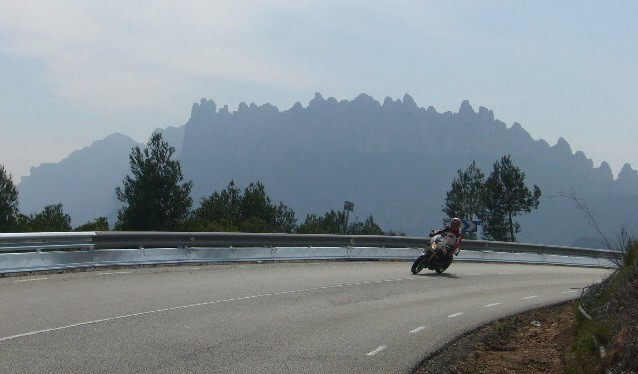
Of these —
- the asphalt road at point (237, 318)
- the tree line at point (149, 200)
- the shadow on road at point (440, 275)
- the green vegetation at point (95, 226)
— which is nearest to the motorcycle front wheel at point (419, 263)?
the shadow on road at point (440, 275)

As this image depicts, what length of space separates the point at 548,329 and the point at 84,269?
33.9ft

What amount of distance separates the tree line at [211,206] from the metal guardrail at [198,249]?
1108 cm

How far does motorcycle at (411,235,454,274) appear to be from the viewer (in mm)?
22672

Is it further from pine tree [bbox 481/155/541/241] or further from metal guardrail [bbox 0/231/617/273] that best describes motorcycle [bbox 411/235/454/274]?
pine tree [bbox 481/155/541/241]

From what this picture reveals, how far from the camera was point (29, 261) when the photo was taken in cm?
1767

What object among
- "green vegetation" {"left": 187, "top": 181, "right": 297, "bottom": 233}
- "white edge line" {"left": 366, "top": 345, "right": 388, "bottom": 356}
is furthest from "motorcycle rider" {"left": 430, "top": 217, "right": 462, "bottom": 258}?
"green vegetation" {"left": 187, "top": 181, "right": 297, "bottom": 233}

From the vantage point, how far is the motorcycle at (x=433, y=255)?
2267 centimetres

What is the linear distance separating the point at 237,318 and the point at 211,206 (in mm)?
62408

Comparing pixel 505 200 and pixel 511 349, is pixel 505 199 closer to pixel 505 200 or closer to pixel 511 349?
pixel 505 200

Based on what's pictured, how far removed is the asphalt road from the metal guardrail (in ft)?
2.42

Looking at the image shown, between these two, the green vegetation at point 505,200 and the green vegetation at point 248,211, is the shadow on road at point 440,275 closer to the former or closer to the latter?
the green vegetation at point 248,211

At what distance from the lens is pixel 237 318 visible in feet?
40.2

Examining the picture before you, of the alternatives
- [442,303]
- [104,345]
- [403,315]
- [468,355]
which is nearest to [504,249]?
[442,303]

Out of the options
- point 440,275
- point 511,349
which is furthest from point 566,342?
point 440,275
